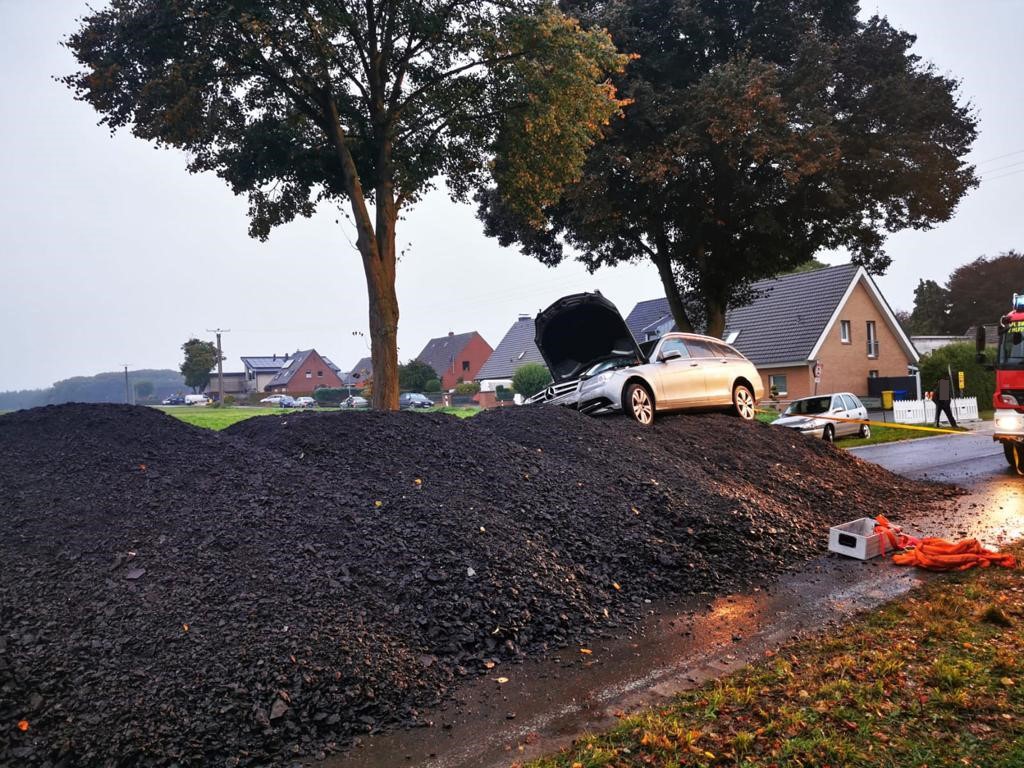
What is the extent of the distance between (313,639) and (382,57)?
1137cm

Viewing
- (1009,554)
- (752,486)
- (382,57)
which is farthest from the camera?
(382,57)

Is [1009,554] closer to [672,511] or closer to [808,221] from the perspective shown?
[672,511]

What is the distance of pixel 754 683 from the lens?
4168 mm

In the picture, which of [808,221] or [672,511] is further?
[808,221]

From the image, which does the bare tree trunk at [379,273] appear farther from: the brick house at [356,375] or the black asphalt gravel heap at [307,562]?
the brick house at [356,375]

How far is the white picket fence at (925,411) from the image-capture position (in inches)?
1048

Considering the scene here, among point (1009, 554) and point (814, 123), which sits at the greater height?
point (814, 123)

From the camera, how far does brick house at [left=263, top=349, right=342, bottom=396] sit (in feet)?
272

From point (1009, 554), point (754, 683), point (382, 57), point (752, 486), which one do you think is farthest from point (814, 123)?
point (754, 683)

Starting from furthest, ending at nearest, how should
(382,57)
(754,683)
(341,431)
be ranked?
(382,57) < (341,431) < (754,683)

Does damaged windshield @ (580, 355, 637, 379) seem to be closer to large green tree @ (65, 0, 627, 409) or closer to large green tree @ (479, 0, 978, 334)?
large green tree @ (65, 0, 627, 409)

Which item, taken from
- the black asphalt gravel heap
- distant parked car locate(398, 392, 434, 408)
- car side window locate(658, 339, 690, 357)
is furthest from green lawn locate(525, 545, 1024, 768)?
distant parked car locate(398, 392, 434, 408)

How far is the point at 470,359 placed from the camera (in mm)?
76875

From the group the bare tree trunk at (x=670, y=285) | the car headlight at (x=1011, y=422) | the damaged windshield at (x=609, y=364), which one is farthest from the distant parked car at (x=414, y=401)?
the car headlight at (x=1011, y=422)
